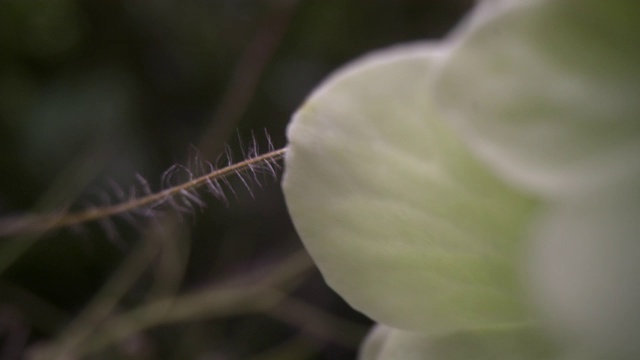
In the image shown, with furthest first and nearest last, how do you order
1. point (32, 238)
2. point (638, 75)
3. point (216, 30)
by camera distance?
1. point (216, 30)
2. point (32, 238)
3. point (638, 75)

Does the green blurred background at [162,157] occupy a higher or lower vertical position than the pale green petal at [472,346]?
lower

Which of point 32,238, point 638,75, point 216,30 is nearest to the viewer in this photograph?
point 638,75

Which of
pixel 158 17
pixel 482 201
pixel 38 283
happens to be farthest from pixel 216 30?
pixel 482 201

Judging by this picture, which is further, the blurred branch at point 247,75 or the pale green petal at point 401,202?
the blurred branch at point 247,75

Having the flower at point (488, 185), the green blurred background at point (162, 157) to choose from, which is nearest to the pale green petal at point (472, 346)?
the flower at point (488, 185)

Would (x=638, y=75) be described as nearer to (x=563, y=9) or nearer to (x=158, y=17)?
(x=563, y=9)

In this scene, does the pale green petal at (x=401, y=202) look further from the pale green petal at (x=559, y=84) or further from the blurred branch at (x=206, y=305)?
the blurred branch at (x=206, y=305)

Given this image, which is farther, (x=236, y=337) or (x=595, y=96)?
(x=236, y=337)

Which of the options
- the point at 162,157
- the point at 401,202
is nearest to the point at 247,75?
the point at 162,157

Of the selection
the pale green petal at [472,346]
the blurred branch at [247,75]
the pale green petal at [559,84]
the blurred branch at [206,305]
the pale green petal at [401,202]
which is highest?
the pale green petal at [559,84]
